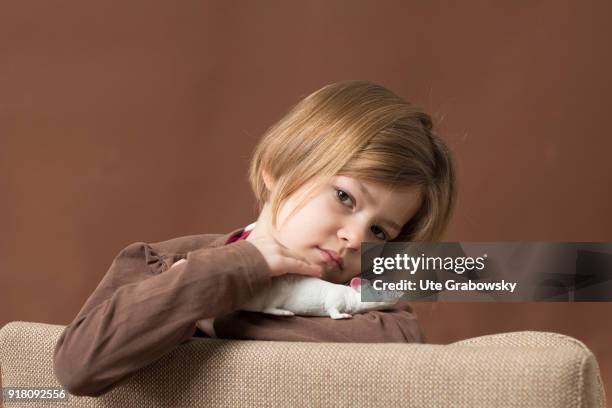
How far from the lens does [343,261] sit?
1437 millimetres

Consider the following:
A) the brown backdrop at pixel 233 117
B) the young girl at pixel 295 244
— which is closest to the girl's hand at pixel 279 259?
the young girl at pixel 295 244

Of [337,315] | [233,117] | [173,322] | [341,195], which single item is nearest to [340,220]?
[341,195]

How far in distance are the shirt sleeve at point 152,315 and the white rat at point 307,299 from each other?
2.3 inches

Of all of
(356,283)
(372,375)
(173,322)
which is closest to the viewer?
(372,375)

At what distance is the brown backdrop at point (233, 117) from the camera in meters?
3.11

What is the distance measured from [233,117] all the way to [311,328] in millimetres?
1922

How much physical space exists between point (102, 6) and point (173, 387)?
2216 mm

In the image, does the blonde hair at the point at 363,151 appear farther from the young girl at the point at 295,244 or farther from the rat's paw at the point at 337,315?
the rat's paw at the point at 337,315

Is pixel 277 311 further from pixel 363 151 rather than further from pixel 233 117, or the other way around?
pixel 233 117

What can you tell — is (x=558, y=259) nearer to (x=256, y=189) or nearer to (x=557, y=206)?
(x=256, y=189)

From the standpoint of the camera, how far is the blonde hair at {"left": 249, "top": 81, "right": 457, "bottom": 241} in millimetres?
1445

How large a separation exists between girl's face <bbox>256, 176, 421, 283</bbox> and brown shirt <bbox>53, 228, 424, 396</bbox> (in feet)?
0.42

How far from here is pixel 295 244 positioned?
1435mm

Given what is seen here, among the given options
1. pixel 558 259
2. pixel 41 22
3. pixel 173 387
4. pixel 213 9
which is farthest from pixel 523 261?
pixel 41 22
